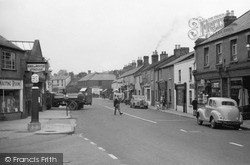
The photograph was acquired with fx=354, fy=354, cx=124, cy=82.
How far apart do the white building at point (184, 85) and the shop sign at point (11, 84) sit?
17.6 meters

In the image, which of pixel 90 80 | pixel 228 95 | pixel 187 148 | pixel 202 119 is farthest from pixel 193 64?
pixel 90 80

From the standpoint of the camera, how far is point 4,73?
88.4ft

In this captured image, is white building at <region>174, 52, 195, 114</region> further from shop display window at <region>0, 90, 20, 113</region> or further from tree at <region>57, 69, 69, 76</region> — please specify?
tree at <region>57, 69, 69, 76</region>

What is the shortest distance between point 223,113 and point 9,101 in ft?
53.0

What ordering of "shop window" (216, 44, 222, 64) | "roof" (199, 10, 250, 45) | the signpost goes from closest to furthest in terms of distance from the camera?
1. the signpost
2. "roof" (199, 10, 250, 45)
3. "shop window" (216, 44, 222, 64)

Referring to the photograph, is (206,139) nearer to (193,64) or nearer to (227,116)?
(227,116)

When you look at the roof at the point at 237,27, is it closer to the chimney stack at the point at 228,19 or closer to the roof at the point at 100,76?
the chimney stack at the point at 228,19

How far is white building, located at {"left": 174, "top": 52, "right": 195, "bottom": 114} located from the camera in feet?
125

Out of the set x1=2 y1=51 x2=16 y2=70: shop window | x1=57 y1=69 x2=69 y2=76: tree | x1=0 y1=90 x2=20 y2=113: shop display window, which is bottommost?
x1=0 y1=90 x2=20 y2=113: shop display window

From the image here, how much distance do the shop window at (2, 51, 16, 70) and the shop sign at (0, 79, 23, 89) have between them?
3.57 feet

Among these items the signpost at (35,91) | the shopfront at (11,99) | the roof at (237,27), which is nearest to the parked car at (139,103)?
the roof at (237,27)

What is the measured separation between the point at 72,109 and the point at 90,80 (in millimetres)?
86504

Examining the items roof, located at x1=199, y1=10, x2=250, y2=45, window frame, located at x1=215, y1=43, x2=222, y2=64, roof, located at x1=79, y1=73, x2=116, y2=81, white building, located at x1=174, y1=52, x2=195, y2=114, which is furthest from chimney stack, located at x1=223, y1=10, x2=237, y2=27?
roof, located at x1=79, y1=73, x2=116, y2=81

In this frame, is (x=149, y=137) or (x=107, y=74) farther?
(x=107, y=74)
